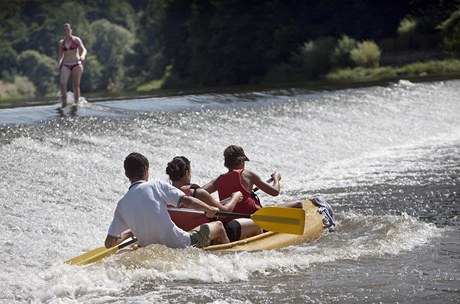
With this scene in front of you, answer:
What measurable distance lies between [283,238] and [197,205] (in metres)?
1.45

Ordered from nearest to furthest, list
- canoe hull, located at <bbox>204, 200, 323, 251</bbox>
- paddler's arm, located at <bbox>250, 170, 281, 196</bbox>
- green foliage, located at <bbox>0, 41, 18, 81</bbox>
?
canoe hull, located at <bbox>204, 200, 323, 251</bbox>
paddler's arm, located at <bbox>250, 170, 281, 196</bbox>
green foliage, located at <bbox>0, 41, 18, 81</bbox>

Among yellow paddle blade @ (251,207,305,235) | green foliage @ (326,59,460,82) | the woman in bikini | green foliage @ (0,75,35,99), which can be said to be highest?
the woman in bikini

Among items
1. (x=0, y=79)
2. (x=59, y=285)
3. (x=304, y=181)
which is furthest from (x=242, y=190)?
(x=0, y=79)

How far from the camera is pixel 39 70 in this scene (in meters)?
84.9

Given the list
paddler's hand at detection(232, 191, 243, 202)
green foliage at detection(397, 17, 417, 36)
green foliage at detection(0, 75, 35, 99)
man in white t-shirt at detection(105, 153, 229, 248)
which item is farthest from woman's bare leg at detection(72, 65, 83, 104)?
green foliage at detection(0, 75, 35, 99)

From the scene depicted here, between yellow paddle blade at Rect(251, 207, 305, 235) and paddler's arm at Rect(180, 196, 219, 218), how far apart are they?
2.03 ft

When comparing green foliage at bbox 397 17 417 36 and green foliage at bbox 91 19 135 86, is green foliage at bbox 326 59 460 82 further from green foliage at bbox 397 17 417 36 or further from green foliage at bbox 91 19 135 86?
green foliage at bbox 91 19 135 86

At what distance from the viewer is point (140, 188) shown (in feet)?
25.3

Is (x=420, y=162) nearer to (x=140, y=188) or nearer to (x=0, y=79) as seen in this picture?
(x=140, y=188)

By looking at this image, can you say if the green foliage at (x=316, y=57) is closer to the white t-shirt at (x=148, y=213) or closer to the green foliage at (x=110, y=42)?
the white t-shirt at (x=148, y=213)

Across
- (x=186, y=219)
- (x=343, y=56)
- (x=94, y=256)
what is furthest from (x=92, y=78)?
(x=94, y=256)

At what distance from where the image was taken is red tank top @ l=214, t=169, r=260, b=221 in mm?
9266

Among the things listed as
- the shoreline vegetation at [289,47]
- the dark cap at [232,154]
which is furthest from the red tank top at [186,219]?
the shoreline vegetation at [289,47]

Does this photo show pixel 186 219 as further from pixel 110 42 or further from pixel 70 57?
pixel 110 42
